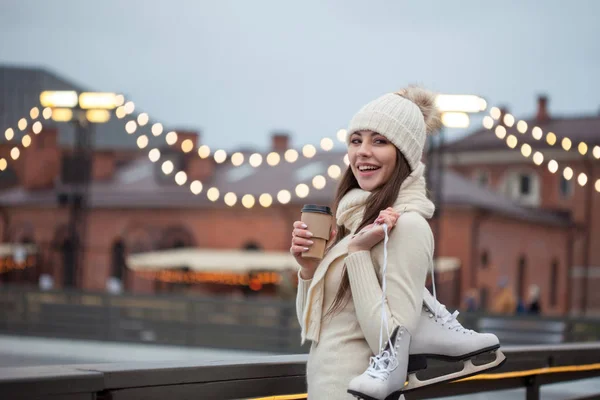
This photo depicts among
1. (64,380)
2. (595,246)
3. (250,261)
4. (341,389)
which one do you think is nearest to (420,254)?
(341,389)

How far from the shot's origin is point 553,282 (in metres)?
47.3

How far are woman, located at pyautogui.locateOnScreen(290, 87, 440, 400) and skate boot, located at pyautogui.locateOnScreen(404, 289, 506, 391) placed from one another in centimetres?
9

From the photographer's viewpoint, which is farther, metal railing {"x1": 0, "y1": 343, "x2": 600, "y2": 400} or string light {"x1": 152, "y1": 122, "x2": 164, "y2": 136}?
string light {"x1": 152, "y1": 122, "x2": 164, "y2": 136}

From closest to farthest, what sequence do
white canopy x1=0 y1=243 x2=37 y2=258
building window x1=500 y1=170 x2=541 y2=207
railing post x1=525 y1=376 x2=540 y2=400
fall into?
railing post x1=525 y1=376 x2=540 y2=400 → white canopy x1=0 y1=243 x2=37 y2=258 → building window x1=500 y1=170 x2=541 y2=207

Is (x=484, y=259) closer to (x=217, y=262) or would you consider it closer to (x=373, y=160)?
(x=217, y=262)

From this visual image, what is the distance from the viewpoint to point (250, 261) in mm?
31938

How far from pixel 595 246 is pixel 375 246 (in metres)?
54.4

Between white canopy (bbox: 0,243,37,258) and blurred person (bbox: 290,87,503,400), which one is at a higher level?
blurred person (bbox: 290,87,503,400)

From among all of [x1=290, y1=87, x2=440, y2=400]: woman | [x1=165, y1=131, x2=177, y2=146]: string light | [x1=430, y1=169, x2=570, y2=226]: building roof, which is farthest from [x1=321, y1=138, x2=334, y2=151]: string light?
[x1=430, y1=169, x2=570, y2=226]: building roof

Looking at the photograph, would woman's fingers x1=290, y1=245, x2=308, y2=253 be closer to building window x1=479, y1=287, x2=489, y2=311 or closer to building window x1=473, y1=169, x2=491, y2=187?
building window x1=479, y1=287, x2=489, y2=311

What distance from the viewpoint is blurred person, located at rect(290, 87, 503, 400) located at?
3.32 metres

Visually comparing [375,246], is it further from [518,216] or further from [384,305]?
[518,216]

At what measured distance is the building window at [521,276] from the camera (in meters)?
42.2

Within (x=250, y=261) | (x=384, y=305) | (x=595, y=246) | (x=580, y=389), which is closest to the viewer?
(x=384, y=305)
